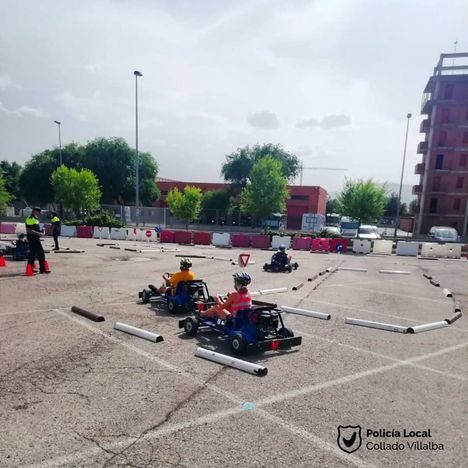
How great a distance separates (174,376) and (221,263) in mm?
12333

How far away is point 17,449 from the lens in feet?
11.6

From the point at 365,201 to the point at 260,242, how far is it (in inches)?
441

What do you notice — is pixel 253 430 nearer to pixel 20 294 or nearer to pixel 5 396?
pixel 5 396

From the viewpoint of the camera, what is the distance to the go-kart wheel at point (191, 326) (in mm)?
6922

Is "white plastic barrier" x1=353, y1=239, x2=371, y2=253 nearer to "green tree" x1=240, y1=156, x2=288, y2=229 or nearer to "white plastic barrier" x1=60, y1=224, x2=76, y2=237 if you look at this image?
"green tree" x1=240, y1=156, x2=288, y2=229

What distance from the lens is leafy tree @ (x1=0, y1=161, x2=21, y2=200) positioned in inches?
2378

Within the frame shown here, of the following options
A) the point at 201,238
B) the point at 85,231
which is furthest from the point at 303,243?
the point at 85,231

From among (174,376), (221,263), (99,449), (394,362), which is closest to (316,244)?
(221,263)

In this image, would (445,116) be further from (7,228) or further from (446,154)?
(7,228)

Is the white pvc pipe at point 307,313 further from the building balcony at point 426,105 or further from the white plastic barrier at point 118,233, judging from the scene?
the building balcony at point 426,105

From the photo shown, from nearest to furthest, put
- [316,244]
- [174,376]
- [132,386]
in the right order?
[132,386] → [174,376] → [316,244]

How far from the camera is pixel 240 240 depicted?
2770 cm

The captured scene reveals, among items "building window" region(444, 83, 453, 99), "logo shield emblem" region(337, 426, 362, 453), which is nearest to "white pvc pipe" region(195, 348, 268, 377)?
"logo shield emblem" region(337, 426, 362, 453)

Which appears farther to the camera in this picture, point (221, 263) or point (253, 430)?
point (221, 263)
